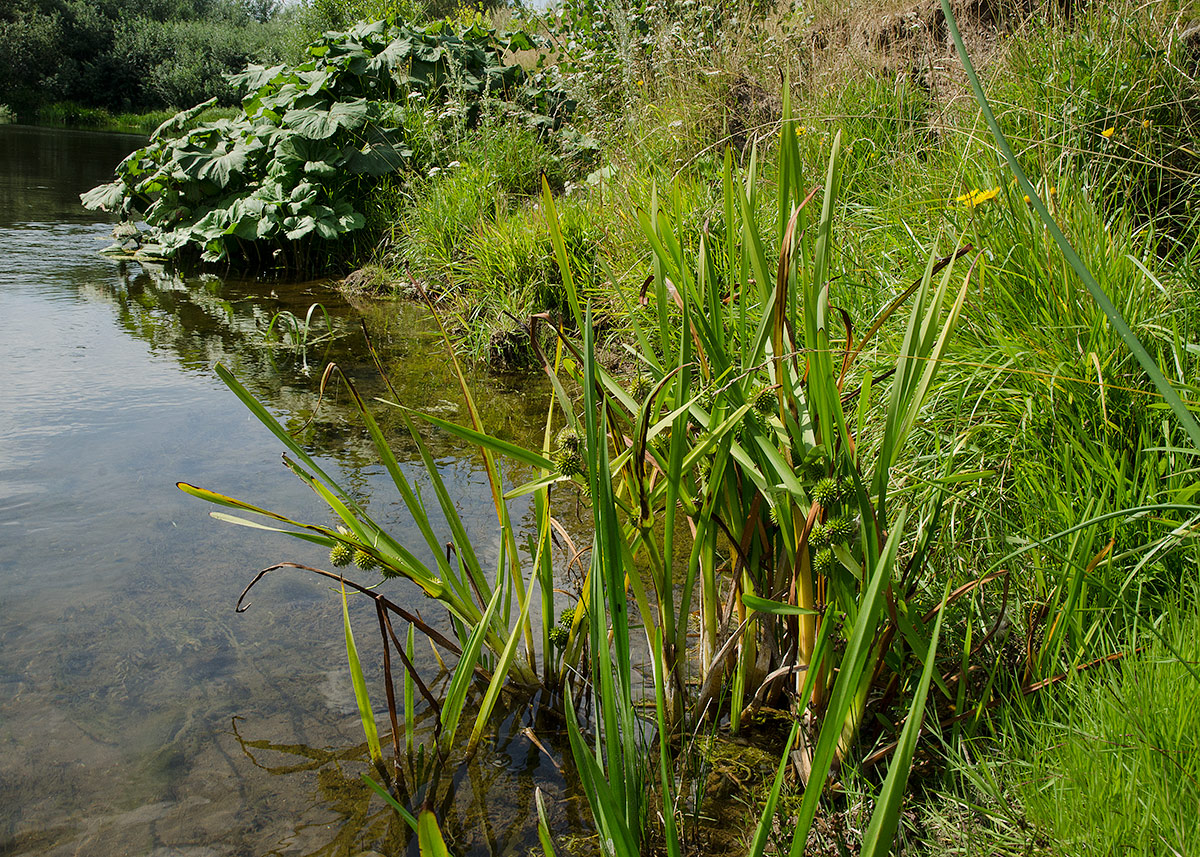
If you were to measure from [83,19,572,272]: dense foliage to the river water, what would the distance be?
2293 millimetres

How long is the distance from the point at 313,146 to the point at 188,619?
18.5 ft

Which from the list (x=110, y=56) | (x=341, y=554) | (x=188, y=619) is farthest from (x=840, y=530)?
(x=110, y=56)

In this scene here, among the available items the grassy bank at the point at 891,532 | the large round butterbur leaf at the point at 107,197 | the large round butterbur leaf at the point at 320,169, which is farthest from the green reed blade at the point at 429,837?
the large round butterbur leaf at the point at 107,197

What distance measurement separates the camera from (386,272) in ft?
20.5

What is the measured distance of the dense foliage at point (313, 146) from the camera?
6562mm

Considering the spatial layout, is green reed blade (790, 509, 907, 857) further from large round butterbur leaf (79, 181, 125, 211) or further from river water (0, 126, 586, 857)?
large round butterbur leaf (79, 181, 125, 211)

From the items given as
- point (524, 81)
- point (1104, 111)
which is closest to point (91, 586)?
point (1104, 111)

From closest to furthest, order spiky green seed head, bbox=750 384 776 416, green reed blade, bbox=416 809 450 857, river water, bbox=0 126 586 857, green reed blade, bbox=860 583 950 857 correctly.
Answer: green reed blade, bbox=860 583 950 857 → green reed blade, bbox=416 809 450 857 → spiky green seed head, bbox=750 384 776 416 → river water, bbox=0 126 586 857

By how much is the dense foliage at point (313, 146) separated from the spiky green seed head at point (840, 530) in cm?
597

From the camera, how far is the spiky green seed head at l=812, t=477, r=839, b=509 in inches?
47.1

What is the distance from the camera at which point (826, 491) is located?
3.93 feet

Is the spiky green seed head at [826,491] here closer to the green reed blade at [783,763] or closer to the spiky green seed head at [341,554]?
the green reed blade at [783,763]

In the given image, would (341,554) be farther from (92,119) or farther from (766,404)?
(92,119)

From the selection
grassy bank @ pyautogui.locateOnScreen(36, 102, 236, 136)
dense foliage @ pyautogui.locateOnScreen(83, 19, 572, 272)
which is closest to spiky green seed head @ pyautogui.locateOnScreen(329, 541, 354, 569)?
dense foliage @ pyautogui.locateOnScreen(83, 19, 572, 272)
